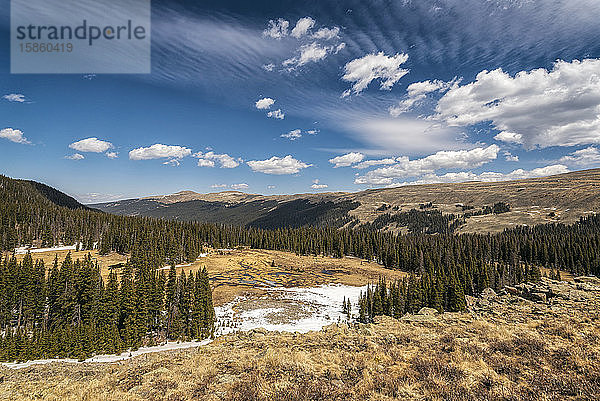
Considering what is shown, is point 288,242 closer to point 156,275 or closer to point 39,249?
point 156,275

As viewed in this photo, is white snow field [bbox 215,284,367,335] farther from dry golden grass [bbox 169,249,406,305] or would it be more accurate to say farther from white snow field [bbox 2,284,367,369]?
dry golden grass [bbox 169,249,406,305]

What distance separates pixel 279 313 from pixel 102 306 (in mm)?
29311

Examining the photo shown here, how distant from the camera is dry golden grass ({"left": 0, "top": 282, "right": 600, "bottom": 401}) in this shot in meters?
14.0

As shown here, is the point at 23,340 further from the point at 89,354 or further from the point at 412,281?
the point at 412,281

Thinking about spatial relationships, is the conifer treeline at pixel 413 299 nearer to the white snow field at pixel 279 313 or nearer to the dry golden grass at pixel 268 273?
the white snow field at pixel 279 313

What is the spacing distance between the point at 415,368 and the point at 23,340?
46813 millimetres

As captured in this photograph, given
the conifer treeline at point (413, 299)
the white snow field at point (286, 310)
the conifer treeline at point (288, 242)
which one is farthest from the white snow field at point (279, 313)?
the conifer treeline at point (288, 242)

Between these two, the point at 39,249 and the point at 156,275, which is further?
the point at 39,249

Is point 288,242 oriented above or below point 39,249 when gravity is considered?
below

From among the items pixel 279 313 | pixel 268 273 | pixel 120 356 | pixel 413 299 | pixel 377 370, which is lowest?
pixel 268 273

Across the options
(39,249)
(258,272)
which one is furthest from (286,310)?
(39,249)

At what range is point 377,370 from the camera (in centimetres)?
1708

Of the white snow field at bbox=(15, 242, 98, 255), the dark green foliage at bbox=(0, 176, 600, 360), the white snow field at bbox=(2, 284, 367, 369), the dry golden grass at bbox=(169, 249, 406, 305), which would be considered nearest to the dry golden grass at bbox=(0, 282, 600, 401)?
the white snow field at bbox=(2, 284, 367, 369)

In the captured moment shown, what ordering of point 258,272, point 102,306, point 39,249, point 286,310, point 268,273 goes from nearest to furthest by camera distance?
point 102,306, point 286,310, point 268,273, point 258,272, point 39,249
